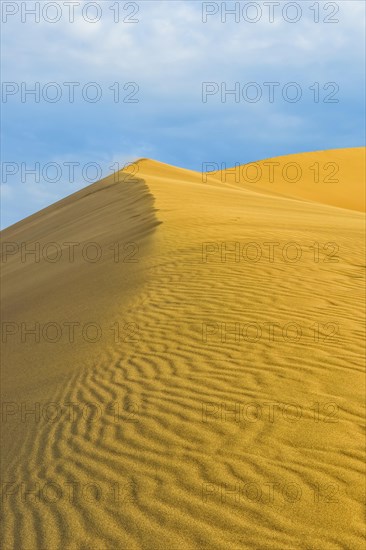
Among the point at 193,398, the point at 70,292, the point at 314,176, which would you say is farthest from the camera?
the point at 314,176

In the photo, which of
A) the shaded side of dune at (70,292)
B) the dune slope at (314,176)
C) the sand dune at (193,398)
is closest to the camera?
the sand dune at (193,398)

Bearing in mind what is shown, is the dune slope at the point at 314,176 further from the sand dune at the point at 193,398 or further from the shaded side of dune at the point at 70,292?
the sand dune at the point at 193,398

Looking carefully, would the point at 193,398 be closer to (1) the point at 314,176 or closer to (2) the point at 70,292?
(2) the point at 70,292

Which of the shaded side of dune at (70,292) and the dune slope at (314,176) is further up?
the dune slope at (314,176)

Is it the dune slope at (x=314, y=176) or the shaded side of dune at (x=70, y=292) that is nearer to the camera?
the shaded side of dune at (x=70, y=292)

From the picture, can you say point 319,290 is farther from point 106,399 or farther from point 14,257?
point 14,257

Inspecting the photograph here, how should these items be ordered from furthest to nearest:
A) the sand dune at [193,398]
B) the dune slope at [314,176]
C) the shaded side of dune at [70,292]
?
the dune slope at [314,176]
the shaded side of dune at [70,292]
the sand dune at [193,398]

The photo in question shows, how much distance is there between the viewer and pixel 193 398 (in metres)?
5.64

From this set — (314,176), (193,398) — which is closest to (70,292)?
(193,398)

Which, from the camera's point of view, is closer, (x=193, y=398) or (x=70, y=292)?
(x=193, y=398)

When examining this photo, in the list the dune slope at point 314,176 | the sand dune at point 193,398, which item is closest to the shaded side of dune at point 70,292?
the sand dune at point 193,398

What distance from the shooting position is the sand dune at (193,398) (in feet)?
13.6

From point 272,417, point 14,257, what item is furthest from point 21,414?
point 14,257

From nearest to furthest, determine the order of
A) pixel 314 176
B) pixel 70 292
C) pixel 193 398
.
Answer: pixel 193 398 → pixel 70 292 → pixel 314 176
